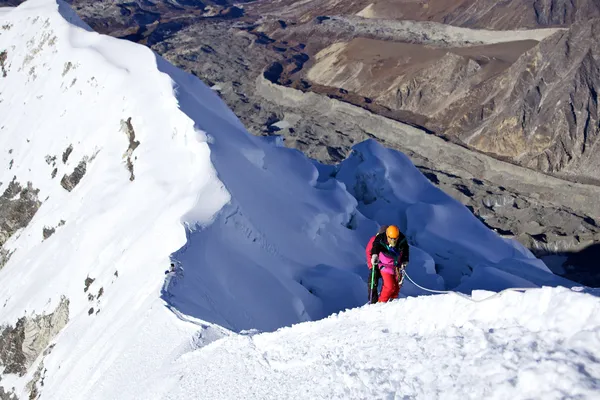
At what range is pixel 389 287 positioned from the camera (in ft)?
28.9

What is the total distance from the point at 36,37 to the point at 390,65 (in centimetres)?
3030

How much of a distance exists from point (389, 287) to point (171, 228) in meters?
4.66

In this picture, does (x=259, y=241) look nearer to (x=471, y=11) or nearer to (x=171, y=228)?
(x=171, y=228)

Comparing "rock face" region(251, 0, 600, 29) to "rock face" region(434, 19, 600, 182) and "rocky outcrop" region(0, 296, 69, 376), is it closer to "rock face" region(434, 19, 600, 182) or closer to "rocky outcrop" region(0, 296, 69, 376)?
"rock face" region(434, 19, 600, 182)

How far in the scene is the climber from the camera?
857 cm

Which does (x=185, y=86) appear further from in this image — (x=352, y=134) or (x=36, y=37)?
(x=352, y=134)

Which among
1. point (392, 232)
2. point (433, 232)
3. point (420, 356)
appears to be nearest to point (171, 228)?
point (392, 232)

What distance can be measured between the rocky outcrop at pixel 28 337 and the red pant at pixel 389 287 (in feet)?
23.9

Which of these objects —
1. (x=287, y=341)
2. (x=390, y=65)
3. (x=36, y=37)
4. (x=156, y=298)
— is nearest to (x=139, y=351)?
(x=156, y=298)

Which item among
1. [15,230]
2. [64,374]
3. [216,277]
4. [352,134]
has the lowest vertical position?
[352,134]

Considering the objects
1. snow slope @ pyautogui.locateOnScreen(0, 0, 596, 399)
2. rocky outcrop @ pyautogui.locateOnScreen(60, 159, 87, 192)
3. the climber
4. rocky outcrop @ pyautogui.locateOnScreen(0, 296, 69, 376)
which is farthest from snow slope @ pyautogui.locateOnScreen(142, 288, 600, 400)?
rocky outcrop @ pyautogui.locateOnScreen(60, 159, 87, 192)

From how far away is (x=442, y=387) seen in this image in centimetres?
559

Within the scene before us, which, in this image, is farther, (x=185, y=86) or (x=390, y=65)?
(x=390, y=65)

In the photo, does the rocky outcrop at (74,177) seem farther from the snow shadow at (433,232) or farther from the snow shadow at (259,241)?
the snow shadow at (433,232)
